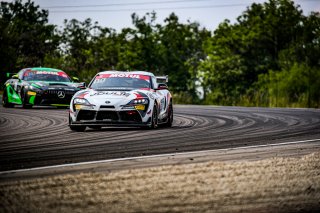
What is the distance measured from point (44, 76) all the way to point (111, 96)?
10203 mm

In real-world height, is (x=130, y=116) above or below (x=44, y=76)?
below

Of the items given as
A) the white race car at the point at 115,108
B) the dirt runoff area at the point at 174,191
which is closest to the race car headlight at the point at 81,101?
the white race car at the point at 115,108

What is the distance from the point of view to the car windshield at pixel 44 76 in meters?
23.8

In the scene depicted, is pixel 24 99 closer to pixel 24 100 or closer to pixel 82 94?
pixel 24 100

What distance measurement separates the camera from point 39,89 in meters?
22.7

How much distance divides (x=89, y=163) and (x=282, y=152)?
2921 millimetres

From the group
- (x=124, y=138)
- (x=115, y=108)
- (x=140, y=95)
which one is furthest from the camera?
(x=140, y=95)

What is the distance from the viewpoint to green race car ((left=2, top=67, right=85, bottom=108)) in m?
22.7

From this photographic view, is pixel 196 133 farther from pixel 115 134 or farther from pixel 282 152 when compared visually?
pixel 282 152

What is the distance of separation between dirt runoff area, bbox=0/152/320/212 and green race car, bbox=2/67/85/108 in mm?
15357

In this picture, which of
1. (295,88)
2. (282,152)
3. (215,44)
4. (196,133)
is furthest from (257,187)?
(215,44)

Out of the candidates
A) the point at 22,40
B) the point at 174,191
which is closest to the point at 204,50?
the point at 22,40

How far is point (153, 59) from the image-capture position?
84.5 meters

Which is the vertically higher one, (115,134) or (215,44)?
(215,44)
